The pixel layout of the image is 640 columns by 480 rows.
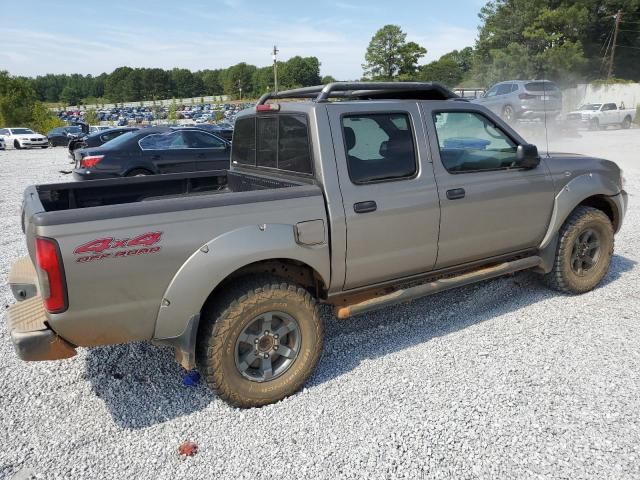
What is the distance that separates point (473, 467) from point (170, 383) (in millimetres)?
2069

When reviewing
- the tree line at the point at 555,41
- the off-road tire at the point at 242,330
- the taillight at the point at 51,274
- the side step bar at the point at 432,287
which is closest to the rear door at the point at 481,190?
the side step bar at the point at 432,287

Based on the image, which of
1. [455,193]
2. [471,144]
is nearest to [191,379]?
[455,193]

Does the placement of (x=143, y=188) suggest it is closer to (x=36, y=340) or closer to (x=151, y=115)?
(x=36, y=340)

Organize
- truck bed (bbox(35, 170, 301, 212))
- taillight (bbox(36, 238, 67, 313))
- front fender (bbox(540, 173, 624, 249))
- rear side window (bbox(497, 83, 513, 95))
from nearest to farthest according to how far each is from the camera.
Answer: taillight (bbox(36, 238, 67, 313)) < truck bed (bbox(35, 170, 301, 212)) < front fender (bbox(540, 173, 624, 249)) < rear side window (bbox(497, 83, 513, 95))

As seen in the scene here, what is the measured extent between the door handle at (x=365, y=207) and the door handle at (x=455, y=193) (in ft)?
2.24

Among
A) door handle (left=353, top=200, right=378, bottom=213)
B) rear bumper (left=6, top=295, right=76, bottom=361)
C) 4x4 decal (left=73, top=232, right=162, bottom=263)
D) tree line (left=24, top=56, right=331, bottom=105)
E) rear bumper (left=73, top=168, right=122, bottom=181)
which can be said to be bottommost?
rear bumper (left=73, top=168, right=122, bottom=181)

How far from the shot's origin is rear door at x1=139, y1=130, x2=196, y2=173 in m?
10.8

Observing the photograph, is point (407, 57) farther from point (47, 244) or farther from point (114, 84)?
point (114, 84)

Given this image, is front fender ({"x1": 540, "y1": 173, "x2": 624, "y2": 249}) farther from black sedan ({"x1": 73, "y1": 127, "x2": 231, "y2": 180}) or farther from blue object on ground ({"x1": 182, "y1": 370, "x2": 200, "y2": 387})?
black sedan ({"x1": 73, "y1": 127, "x2": 231, "y2": 180})

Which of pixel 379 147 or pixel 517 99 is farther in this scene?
pixel 517 99

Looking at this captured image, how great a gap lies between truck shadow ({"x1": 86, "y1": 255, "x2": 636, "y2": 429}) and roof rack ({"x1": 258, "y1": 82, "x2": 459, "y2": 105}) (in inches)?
74.5

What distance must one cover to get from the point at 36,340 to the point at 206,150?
902 cm

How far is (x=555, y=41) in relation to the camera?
50531mm

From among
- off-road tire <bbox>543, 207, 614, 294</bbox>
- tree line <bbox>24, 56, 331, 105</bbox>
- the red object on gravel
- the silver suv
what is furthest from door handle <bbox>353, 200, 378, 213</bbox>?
tree line <bbox>24, 56, 331, 105</bbox>
